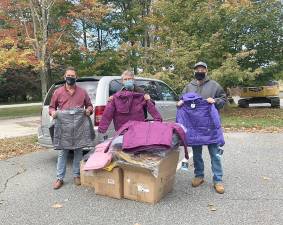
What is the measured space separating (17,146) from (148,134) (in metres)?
5.77

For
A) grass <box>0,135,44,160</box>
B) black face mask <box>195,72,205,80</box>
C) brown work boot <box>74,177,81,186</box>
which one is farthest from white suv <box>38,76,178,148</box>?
black face mask <box>195,72,205,80</box>

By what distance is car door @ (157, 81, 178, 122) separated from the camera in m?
9.20

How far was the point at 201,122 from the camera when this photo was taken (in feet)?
17.7

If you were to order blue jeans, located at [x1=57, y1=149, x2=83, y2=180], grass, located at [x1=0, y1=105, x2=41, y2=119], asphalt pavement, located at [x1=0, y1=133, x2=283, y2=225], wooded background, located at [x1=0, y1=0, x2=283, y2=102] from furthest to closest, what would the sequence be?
grass, located at [x1=0, y1=105, x2=41, y2=119]
wooded background, located at [x1=0, y1=0, x2=283, y2=102]
blue jeans, located at [x1=57, y1=149, x2=83, y2=180]
asphalt pavement, located at [x1=0, y1=133, x2=283, y2=225]

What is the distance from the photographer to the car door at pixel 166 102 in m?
9.20

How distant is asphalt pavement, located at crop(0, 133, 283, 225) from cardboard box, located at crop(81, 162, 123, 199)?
0.09m

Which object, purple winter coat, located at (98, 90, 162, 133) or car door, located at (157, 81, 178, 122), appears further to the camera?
car door, located at (157, 81, 178, 122)

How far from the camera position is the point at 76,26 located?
18031 mm

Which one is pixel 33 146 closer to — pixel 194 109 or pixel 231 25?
pixel 194 109

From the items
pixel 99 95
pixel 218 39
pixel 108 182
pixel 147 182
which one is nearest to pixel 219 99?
pixel 147 182

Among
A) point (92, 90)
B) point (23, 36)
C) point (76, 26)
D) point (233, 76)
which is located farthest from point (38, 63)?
point (92, 90)

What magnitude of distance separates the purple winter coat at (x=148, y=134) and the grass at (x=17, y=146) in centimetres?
449

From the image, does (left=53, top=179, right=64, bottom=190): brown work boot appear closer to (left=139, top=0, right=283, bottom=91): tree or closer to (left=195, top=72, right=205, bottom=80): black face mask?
(left=195, top=72, right=205, bottom=80): black face mask

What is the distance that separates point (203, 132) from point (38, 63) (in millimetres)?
11238
